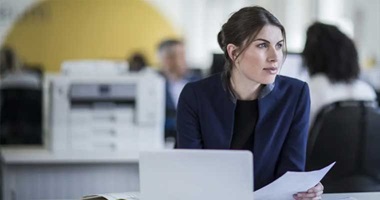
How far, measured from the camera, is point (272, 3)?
369 inches

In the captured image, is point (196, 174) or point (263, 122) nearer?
point (196, 174)

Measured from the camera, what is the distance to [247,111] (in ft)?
6.48

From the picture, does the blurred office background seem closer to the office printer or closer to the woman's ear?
the office printer

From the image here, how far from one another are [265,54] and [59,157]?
2276 millimetres

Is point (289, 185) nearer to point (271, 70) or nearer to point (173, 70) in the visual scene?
point (271, 70)

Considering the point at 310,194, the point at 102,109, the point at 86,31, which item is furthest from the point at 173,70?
the point at 86,31

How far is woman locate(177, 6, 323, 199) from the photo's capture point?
190cm

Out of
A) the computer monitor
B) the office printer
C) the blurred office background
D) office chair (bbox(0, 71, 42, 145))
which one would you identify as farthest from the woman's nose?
the blurred office background

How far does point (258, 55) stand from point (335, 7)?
736cm

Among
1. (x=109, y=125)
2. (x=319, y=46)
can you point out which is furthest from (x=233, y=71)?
(x=109, y=125)

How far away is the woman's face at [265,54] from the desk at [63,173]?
217 cm

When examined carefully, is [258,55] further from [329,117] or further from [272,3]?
[272,3]

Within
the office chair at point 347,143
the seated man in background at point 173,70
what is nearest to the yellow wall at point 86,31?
the seated man in background at point 173,70

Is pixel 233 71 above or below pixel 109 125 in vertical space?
above
